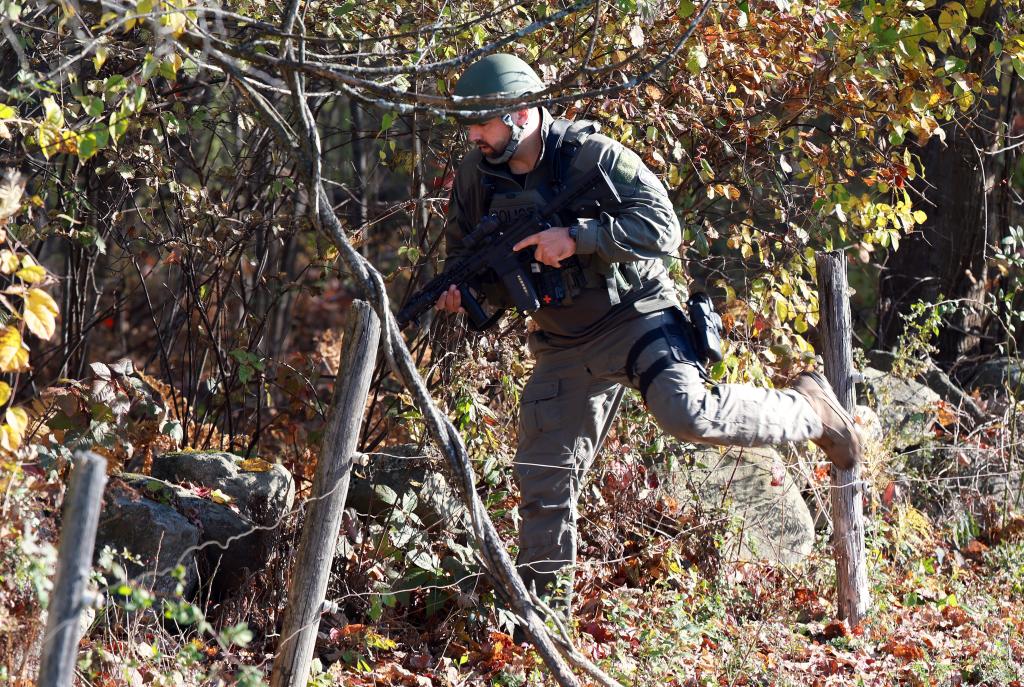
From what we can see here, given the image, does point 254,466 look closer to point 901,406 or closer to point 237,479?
point 237,479

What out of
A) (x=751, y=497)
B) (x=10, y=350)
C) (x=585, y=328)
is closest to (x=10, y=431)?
(x=10, y=350)

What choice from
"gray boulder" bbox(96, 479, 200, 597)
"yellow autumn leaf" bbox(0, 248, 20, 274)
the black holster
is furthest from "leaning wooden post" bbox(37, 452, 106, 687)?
the black holster

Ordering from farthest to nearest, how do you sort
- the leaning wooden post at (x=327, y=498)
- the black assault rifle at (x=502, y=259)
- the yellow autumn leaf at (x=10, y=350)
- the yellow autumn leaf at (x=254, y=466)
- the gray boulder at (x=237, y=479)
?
the yellow autumn leaf at (x=254, y=466), the gray boulder at (x=237, y=479), the black assault rifle at (x=502, y=259), the leaning wooden post at (x=327, y=498), the yellow autumn leaf at (x=10, y=350)

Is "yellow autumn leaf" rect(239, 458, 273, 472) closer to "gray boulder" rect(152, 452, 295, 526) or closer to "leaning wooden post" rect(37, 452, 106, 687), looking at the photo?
"gray boulder" rect(152, 452, 295, 526)

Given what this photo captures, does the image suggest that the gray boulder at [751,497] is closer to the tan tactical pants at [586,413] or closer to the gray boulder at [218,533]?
the tan tactical pants at [586,413]

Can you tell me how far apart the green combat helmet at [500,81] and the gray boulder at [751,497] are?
7.47 ft

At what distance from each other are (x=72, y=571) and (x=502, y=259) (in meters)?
2.25

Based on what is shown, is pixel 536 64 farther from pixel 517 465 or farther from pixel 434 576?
pixel 434 576

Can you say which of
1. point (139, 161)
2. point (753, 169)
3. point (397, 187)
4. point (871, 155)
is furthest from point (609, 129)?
point (397, 187)

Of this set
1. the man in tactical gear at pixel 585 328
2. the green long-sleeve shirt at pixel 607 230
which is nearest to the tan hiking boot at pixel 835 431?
the man in tactical gear at pixel 585 328

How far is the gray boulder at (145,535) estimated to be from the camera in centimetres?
437

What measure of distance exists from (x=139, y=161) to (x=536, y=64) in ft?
6.73

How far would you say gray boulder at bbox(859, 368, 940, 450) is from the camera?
641cm

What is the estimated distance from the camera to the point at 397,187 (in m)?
14.1
